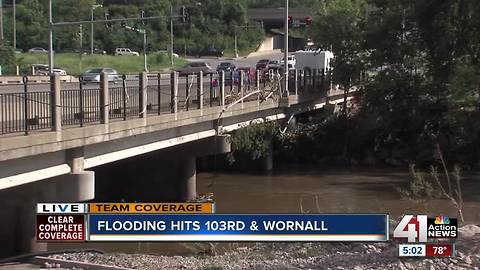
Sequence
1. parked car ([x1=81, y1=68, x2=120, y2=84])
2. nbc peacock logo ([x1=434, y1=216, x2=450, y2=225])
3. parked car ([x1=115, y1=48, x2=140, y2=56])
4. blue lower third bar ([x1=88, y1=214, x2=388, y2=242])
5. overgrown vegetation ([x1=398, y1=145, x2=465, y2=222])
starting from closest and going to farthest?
1. blue lower third bar ([x1=88, y1=214, x2=388, y2=242])
2. nbc peacock logo ([x1=434, y1=216, x2=450, y2=225])
3. overgrown vegetation ([x1=398, y1=145, x2=465, y2=222])
4. parked car ([x1=81, y1=68, x2=120, y2=84])
5. parked car ([x1=115, y1=48, x2=140, y2=56])

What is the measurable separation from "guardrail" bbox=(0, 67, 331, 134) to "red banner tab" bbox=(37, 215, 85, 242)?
360cm

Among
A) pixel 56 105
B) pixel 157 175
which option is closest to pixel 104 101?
pixel 56 105

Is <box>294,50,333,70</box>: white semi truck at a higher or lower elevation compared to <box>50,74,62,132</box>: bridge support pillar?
higher

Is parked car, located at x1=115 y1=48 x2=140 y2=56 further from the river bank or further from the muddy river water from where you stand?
the river bank

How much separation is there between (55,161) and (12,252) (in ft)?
7.35

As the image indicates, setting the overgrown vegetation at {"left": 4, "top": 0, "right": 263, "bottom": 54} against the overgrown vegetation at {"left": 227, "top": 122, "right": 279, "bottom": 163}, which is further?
the overgrown vegetation at {"left": 4, "top": 0, "right": 263, "bottom": 54}

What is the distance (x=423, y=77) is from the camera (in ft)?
130

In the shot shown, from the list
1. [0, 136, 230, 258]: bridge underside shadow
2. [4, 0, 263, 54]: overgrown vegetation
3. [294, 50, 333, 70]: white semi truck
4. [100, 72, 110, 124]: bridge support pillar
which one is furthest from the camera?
[4, 0, 263, 54]: overgrown vegetation

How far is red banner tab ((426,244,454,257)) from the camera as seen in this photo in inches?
411

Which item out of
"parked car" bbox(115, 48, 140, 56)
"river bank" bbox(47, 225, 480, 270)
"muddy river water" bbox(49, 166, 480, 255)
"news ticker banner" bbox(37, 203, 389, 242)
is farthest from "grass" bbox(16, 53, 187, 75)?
"news ticker banner" bbox(37, 203, 389, 242)

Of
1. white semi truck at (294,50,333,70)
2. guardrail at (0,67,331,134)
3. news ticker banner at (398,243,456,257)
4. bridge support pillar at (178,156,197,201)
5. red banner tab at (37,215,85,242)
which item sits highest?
white semi truck at (294,50,333,70)

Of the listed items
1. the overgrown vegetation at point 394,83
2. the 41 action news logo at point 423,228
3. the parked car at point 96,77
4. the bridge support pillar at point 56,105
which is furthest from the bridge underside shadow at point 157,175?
the 41 action news logo at point 423,228

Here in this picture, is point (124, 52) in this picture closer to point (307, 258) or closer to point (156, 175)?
point (156, 175)

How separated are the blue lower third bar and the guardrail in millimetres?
4459
